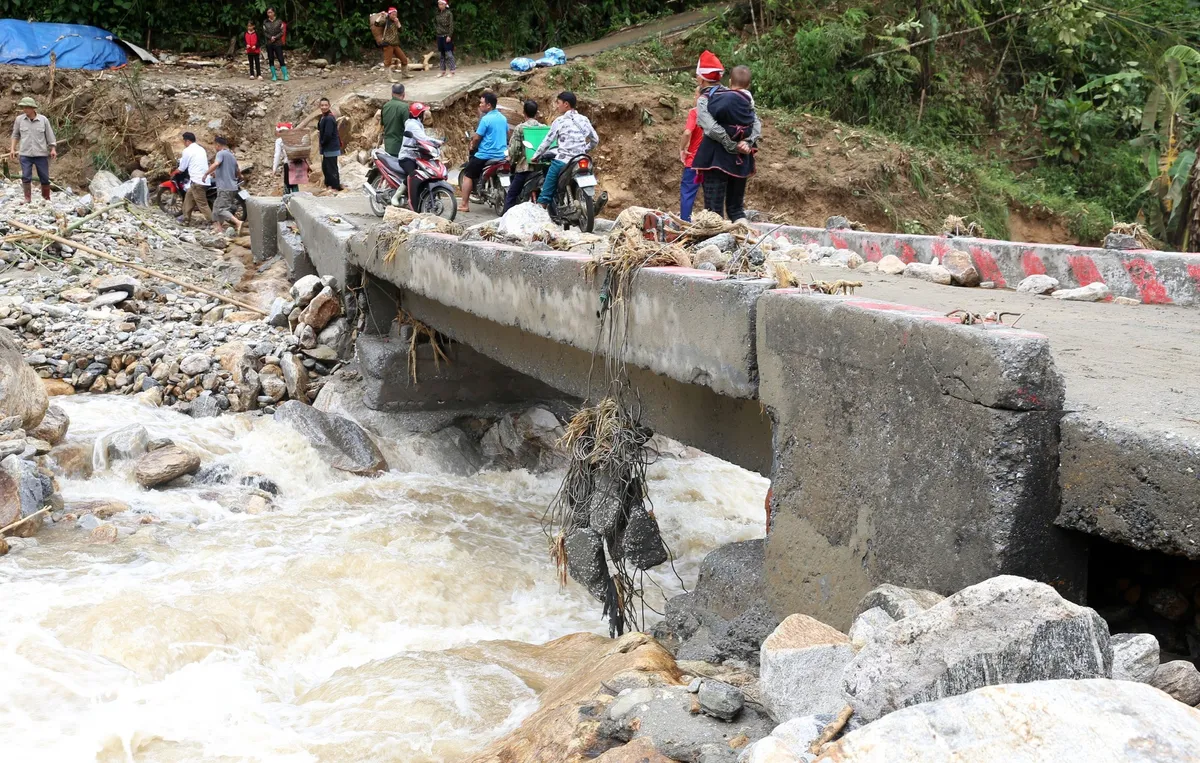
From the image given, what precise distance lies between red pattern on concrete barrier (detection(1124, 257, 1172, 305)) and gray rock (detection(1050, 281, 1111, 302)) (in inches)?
10.0

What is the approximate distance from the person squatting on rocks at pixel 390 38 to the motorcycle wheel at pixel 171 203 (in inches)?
189

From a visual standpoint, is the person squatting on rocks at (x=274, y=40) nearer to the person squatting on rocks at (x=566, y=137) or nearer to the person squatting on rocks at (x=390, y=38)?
the person squatting on rocks at (x=390, y=38)

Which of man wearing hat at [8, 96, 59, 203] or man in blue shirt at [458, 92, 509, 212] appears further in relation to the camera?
man wearing hat at [8, 96, 59, 203]

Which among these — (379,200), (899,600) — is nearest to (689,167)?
(379,200)

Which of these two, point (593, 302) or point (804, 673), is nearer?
point (804, 673)

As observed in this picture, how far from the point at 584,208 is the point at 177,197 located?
869 cm

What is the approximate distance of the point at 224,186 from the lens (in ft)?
45.1

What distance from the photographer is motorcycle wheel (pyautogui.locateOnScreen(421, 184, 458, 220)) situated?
30.3ft

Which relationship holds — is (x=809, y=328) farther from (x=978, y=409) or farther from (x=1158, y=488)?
(x=1158, y=488)

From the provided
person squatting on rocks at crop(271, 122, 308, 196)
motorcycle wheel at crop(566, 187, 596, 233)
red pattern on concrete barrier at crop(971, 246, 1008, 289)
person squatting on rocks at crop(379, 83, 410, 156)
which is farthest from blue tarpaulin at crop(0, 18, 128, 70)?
red pattern on concrete barrier at crop(971, 246, 1008, 289)

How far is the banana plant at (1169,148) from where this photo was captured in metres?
11.3

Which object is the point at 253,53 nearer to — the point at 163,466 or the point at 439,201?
the point at 439,201

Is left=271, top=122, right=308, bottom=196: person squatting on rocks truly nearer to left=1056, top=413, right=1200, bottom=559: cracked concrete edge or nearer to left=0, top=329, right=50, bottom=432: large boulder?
left=0, top=329, right=50, bottom=432: large boulder

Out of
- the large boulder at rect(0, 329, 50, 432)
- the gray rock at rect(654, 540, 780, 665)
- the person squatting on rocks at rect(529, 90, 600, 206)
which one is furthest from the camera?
the person squatting on rocks at rect(529, 90, 600, 206)
